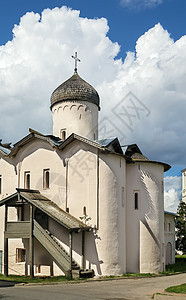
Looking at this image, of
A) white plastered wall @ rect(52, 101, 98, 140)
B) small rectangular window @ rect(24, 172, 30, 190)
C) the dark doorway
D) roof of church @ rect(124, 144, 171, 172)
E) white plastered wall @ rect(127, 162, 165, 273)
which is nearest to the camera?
the dark doorway

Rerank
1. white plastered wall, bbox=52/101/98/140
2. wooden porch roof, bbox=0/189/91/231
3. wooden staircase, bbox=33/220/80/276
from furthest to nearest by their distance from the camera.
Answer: white plastered wall, bbox=52/101/98/140 < wooden porch roof, bbox=0/189/91/231 < wooden staircase, bbox=33/220/80/276

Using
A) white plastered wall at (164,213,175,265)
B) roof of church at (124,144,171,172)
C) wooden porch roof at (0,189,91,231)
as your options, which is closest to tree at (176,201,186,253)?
white plastered wall at (164,213,175,265)

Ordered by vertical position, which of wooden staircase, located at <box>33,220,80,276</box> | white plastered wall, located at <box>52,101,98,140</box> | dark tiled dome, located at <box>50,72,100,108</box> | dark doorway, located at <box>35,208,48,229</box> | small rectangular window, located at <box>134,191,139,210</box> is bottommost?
wooden staircase, located at <box>33,220,80,276</box>

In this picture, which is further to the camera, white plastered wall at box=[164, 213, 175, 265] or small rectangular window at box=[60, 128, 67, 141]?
white plastered wall at box=[164, 213, 175, 265]

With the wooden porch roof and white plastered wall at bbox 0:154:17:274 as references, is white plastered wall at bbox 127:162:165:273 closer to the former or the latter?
the wooden porch roof

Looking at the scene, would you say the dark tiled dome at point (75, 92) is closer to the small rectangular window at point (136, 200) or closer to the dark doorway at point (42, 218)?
the small rectangular window at point (136, 200)

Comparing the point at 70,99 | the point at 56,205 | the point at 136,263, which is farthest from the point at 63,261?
the point at 70,99

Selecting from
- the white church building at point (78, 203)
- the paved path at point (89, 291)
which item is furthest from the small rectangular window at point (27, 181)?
the paved path at point (89, 291)

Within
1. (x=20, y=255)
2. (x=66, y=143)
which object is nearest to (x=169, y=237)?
(x=20, y=255)

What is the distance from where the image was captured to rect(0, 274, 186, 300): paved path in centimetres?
1390

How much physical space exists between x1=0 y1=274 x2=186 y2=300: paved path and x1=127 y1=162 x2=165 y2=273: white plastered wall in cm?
387

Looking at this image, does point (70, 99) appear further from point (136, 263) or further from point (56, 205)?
point (136, 263)

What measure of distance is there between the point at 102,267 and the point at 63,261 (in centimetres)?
242

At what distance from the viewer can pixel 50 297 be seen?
1370cm
